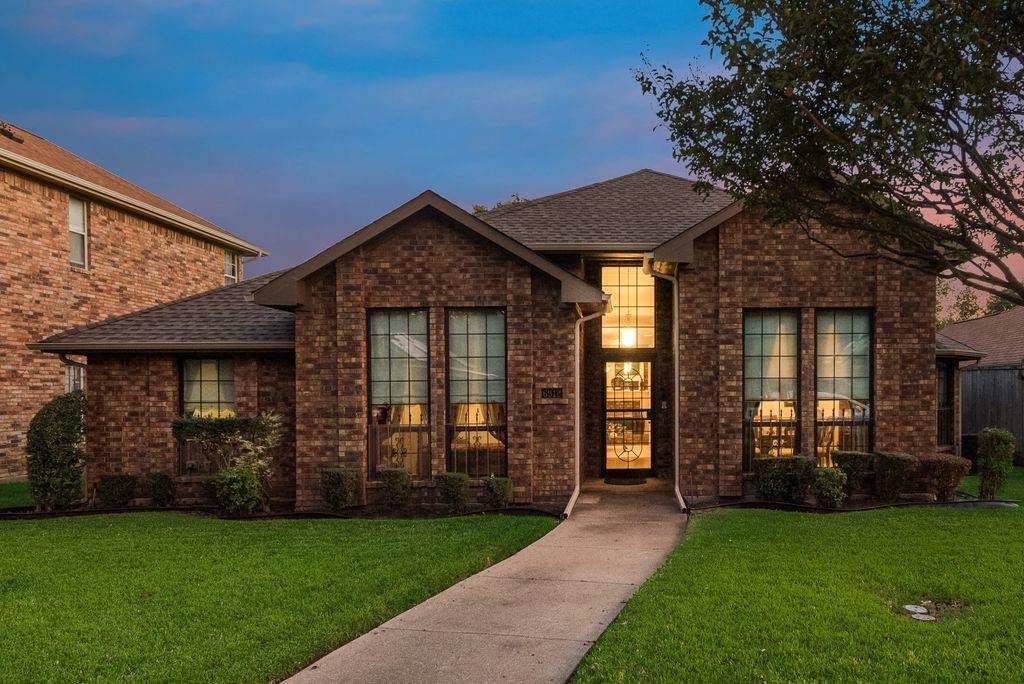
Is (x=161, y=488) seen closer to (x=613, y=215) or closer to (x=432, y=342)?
(x=432, y=342)

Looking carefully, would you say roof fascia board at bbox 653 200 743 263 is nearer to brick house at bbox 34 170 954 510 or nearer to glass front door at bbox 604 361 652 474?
brick house at bbox 34 170 954 510

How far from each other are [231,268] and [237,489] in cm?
1623

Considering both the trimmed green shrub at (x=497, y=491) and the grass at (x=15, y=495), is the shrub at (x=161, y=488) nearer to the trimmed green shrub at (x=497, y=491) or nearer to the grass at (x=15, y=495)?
the grass at (x=15, y=495)

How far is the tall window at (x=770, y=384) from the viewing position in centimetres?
1201

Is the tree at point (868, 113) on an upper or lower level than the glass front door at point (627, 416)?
upper

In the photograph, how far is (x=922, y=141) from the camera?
6.41m

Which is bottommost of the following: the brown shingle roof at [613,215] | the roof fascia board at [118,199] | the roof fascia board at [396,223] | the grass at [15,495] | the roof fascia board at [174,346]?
the grass at [15,495]

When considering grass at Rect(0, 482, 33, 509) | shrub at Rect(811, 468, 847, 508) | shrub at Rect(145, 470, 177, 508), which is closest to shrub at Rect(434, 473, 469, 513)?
shrub at Rect(145, 470, 177, 508)

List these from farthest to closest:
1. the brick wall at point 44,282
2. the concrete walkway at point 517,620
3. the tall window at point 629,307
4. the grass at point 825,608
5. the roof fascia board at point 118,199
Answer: the brick wall at point 44,282 → the roof fascia board at point 118,199 → the tall window at point 629,307 → the concrete walkway at point 517,620 → the grass at point 825,608

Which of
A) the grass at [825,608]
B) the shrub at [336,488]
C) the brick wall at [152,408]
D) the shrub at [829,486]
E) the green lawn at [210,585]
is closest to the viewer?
the grass at [825,608]

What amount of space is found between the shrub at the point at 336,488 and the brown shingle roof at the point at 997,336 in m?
17.5

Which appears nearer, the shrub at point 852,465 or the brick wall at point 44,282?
the shrub at point 852,465

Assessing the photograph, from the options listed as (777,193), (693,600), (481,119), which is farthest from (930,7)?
(481,119)

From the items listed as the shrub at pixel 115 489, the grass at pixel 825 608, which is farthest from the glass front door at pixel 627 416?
the shrub at pixel 115 489
